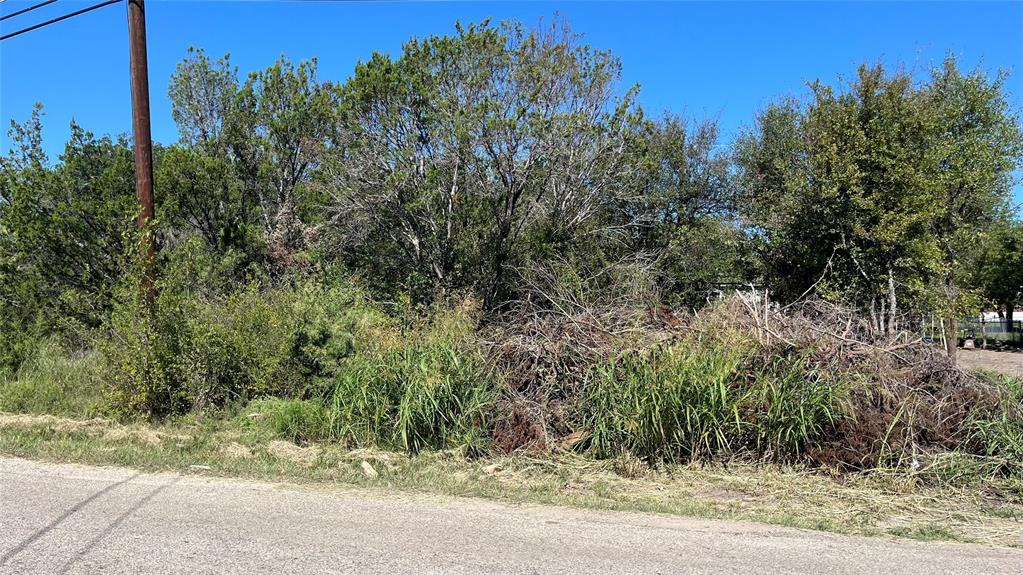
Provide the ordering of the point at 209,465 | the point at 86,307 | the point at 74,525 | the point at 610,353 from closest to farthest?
the point at 74,525
the point at 209,465
the point at 610,353
the point at 86,307

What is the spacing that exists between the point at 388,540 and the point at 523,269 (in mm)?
11206

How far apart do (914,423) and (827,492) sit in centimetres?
161

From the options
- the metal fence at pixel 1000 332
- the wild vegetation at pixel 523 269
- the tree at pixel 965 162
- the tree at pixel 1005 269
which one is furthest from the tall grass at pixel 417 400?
the metal fence at pixel 1000 332

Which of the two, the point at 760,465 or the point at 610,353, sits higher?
the point at 610,353

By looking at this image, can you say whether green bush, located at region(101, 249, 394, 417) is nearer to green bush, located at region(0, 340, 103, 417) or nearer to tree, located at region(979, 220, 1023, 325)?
green bush, located at region(0, 340, 103, 417)

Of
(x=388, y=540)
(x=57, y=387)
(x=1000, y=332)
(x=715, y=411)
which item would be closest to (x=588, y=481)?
(x=715, y=411)

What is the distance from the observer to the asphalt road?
172 inches

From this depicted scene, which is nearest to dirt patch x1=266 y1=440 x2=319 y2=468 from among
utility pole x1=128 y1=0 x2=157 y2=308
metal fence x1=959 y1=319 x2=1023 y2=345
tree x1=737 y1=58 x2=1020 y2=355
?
utility pole x1=128 y1=0 x2=157 y2=308

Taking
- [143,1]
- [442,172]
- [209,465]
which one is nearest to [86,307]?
[143,1]

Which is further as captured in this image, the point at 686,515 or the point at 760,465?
the point at 760,465

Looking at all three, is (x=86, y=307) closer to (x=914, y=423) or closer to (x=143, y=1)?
(x=143, y=1)

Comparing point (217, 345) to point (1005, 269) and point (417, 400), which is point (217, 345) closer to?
point (417, 400)

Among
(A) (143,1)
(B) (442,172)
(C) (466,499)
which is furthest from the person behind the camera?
(B) (442,172)

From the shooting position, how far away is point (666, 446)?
7.48m
